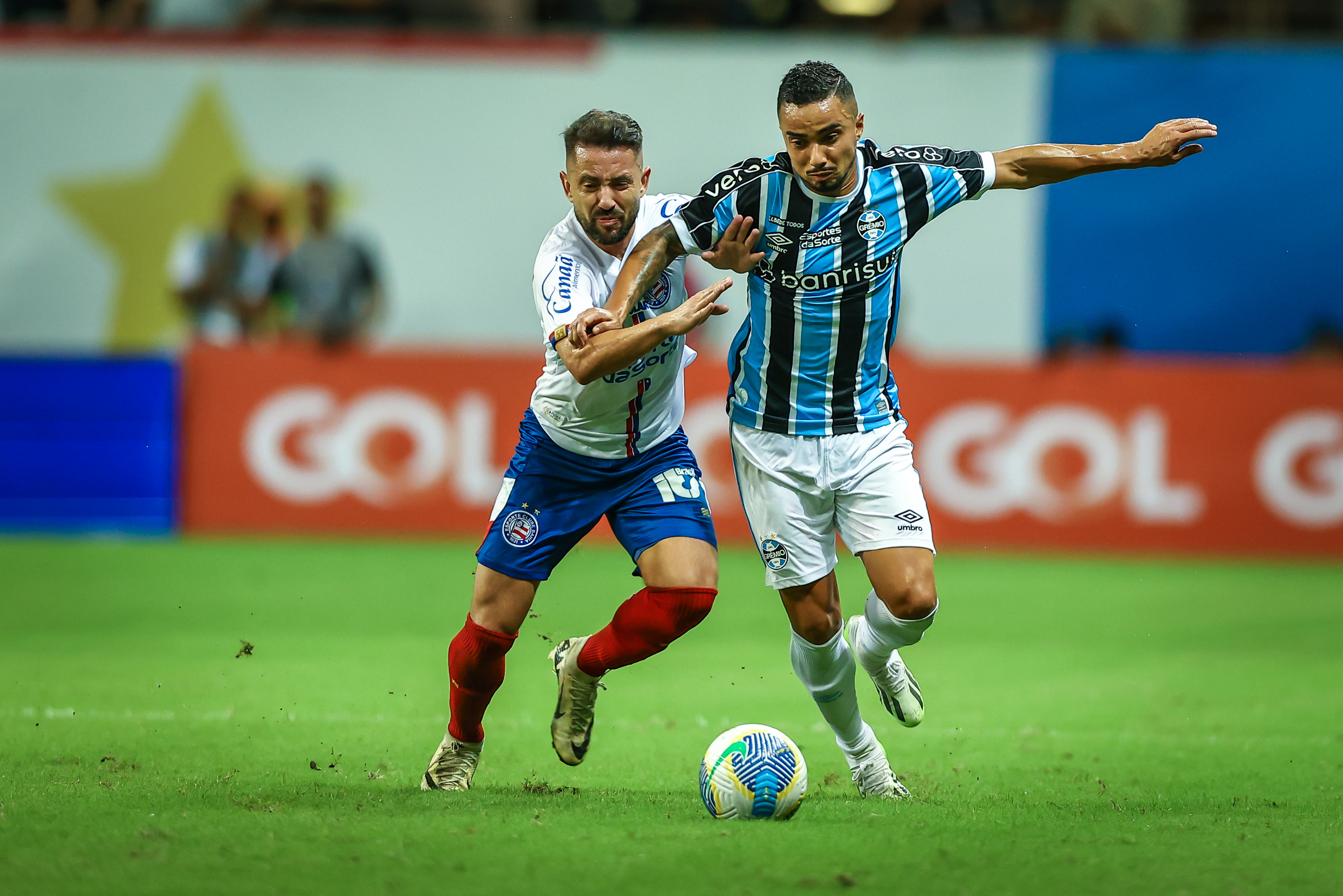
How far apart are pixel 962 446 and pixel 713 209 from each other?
7.31 metres

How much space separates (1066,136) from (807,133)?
10.7 metres

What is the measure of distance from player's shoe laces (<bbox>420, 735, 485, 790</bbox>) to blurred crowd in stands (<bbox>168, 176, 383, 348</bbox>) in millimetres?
7775

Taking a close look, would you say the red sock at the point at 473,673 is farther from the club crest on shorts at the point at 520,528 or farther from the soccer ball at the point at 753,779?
the soccer ball at the point at 753,779

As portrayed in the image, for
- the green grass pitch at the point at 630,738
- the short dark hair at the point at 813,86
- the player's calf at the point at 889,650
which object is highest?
the short dark hair at the point at 813,86

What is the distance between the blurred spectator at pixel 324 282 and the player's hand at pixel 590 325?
28.7 feet

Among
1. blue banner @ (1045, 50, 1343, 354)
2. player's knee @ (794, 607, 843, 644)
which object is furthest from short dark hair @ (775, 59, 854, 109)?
blue banner @ (1045, 50, 1343, 354)

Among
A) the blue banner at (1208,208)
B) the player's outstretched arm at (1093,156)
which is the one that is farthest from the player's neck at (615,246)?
the blue banner at (1208,208)

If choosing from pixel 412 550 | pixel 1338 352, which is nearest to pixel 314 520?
pixel 412 550

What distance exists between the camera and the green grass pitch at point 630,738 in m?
4.37

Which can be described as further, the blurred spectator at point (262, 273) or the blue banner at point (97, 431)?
the blurred spectator at point (262, 273)

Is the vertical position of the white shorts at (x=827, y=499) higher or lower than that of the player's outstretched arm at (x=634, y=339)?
lower

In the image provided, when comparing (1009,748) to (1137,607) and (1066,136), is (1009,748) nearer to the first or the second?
(1137,607)

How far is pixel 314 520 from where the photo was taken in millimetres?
12477

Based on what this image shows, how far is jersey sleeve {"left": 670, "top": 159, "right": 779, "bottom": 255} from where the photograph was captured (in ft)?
17.7
